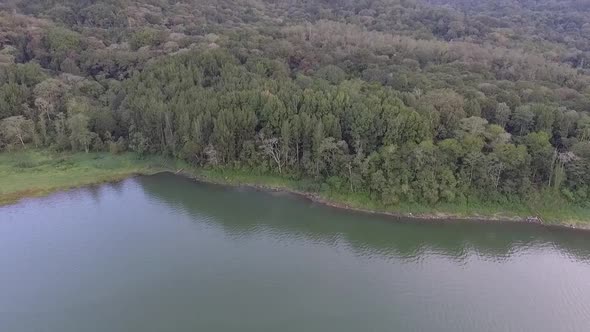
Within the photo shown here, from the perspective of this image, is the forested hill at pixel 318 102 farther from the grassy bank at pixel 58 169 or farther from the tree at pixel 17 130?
the grassy bank at pixel 58 169

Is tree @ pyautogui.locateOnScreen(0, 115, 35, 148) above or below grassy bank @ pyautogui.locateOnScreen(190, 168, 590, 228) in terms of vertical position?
above

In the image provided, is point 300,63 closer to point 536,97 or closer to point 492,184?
point 536,97

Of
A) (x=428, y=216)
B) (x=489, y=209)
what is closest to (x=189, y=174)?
(x=428, y=216)

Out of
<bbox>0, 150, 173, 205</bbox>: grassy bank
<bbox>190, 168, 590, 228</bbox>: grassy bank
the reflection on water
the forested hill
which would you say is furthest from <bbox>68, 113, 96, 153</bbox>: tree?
<bbox>190, 168, 590, 228</bbox>: grassy bank

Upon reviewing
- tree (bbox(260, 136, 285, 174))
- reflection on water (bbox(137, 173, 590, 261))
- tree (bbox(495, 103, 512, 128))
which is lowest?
reflection on water (bbox(137, 173, 590, 261))

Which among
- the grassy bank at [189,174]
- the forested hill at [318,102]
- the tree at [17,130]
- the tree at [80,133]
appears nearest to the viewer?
the grassy bank at [189,174]

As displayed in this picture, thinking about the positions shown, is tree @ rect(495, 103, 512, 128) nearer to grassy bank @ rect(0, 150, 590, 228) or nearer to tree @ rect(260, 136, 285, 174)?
grassy bank @ rect(0, 150, 590, 228)

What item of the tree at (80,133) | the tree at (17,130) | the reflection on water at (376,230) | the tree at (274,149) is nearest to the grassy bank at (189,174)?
the reflection on water at (376,230)

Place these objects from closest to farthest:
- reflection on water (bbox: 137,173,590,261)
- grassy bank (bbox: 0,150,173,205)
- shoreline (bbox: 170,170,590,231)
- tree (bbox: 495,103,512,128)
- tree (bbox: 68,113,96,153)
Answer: reflection on water (bbox: 137,173,590,261) → shoreline (bbox: 170,170,590,231) → grassy bank (bbox: 0,150,173,205) → tree (bbox: 495,103,512,128) → tree (bbox: 68,113,96,153)

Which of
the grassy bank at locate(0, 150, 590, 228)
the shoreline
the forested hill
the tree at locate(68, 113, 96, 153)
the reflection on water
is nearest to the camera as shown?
the reflection on water
